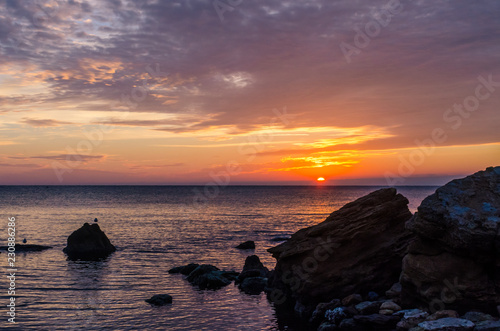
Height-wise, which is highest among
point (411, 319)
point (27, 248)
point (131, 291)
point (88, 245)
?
point (411, 319)

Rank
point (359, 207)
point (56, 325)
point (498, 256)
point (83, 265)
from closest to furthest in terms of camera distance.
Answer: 1. point (498, 256)
2. point (56, 325)
3. point (359, 207)
4. point (83, 265)

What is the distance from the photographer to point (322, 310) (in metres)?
25.8

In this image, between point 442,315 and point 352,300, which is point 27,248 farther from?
point 442,315

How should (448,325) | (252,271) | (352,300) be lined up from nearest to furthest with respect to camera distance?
(448,325) < (352,300) < (252,271)

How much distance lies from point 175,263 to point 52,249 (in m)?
18.8

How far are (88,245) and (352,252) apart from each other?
36.4 metres

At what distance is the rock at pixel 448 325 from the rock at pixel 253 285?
681 inches

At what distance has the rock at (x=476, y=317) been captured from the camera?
1922cm

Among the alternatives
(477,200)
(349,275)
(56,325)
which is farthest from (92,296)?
(477,200)

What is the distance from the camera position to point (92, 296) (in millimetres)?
32875

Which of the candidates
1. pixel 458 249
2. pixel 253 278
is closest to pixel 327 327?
pixel 458 249

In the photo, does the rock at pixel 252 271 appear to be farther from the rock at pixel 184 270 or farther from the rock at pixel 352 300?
the rock at pixel 352 300

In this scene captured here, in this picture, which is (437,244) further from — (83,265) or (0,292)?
(83,265)

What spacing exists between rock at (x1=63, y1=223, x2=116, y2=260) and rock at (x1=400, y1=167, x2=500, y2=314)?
39.3 metres
